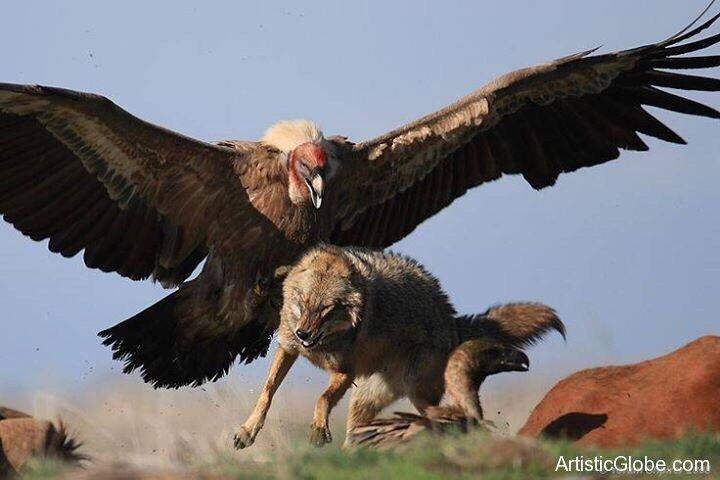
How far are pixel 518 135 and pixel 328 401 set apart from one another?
330cm

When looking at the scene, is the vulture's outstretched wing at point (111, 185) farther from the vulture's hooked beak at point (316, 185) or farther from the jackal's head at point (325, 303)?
the jackal's head at point (325, 303)

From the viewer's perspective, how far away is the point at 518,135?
33.2 feet

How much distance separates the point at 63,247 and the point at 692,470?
4.79 m

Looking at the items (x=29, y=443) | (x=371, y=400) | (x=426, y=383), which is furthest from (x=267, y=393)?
(x=29, y=443)

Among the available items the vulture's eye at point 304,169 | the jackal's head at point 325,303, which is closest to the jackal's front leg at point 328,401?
the jackal's head at point 325,303

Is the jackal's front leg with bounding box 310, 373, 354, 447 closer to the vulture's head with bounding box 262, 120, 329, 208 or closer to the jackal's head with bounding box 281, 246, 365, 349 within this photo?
the jackal's head with bounding box 281, 246, 365, 349

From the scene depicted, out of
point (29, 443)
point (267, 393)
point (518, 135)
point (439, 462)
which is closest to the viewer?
point (439, 462)

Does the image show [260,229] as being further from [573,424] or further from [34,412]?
[573,424]

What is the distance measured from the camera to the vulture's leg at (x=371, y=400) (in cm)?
781

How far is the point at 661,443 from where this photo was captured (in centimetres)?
635

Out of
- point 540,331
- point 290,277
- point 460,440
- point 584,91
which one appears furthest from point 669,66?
point 460,440

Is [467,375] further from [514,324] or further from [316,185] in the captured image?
[316,185]

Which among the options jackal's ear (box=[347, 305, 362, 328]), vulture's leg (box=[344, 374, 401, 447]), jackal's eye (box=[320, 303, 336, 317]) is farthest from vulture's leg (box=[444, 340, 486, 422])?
jackal's eye (box=[320, 303, 336, 317])

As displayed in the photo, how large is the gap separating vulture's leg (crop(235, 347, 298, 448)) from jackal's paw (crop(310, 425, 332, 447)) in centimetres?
42
